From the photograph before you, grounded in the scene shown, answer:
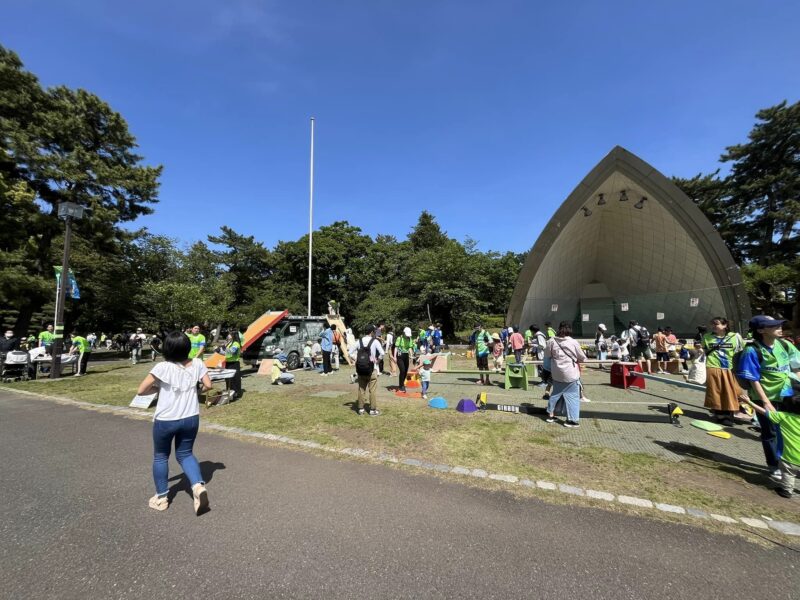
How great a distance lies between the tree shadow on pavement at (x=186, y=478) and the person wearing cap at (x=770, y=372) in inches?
253

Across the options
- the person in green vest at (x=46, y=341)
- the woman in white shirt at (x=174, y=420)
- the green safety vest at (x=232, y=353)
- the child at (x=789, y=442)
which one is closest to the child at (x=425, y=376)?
the green safety vest at (x=232, y=353)

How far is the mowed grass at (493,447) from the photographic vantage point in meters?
3.72

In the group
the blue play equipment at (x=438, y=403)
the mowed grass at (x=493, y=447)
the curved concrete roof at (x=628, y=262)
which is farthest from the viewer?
the curved concrete roof at (x=628, y=262)

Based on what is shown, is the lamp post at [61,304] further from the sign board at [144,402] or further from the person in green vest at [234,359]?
the person in green vest at [234,359]

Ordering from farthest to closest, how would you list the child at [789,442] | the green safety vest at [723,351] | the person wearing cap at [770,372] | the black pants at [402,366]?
the black pants at [402,366] → the green safety vest at [723,351] → the person wearing cap at [770,372] → the child at [789,442]

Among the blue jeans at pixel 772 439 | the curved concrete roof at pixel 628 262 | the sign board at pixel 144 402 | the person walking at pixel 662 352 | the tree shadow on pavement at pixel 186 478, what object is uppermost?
the curved concrete roof at pixel 628 262

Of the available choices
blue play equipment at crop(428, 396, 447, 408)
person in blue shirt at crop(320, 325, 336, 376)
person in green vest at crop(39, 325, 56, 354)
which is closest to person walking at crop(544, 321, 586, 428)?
blue play equipment at crop(428, 396, 447, 408)

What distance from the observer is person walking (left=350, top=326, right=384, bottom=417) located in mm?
6797

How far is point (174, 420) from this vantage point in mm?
3355

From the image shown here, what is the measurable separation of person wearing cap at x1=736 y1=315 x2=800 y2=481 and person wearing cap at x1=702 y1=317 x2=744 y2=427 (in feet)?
8.61

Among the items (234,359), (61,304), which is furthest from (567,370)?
(61,304)

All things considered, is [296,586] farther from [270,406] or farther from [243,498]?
[270,406]

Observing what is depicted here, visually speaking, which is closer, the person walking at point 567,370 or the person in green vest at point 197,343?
the person walking at point 567,370

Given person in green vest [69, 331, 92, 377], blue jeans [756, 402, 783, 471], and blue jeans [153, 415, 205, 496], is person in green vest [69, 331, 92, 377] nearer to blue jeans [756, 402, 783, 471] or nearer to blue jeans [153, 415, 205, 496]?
blue jeans [153, 415, 205, 496]
